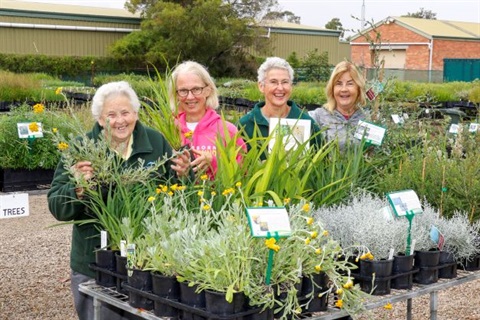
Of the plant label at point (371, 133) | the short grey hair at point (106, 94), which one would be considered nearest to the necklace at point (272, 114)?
the plant label at point (371, 133)

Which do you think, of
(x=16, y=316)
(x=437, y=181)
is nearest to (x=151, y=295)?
(x=437, y=181)

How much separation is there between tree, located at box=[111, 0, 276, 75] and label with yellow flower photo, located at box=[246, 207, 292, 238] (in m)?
25.2

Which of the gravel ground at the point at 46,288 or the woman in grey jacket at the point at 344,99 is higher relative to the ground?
the woman in grey jacket at the point at 344,99

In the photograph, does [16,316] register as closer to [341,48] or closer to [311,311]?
[311,311]

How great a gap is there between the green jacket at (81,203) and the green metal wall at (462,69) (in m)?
27.7

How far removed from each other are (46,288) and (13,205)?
1.94 meters

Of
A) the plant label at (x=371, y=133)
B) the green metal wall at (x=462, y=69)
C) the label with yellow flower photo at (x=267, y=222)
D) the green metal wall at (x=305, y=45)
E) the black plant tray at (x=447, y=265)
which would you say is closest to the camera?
the label with yellow flower photo at (x=267, y=222)

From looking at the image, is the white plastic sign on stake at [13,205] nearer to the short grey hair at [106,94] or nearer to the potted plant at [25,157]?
the short grey hair at [106,94]

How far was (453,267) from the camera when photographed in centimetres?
281

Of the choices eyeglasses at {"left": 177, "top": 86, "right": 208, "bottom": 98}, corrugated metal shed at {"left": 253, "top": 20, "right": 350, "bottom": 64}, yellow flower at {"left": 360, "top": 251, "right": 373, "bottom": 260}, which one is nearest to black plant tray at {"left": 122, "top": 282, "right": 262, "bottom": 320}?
yellow flower at {"left": 360, "top": 251, "right": 373, "bottom": 260}

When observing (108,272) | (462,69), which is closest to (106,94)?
(108,272)

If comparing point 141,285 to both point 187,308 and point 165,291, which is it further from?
point 187,308

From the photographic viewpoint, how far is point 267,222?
2.04m

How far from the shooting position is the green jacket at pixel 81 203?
274 centimetres
